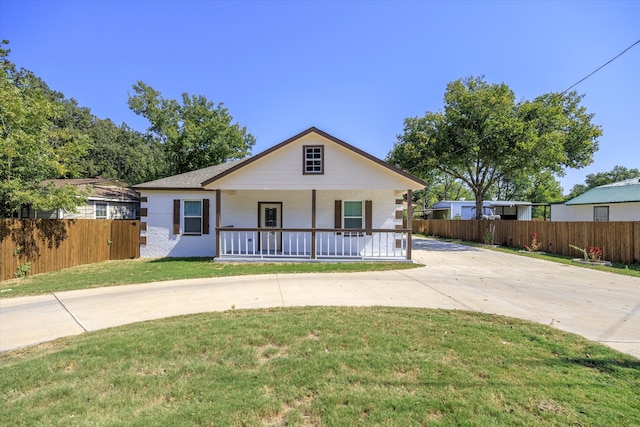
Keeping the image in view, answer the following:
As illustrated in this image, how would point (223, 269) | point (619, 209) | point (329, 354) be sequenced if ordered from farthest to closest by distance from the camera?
point (619, 209)
point (223, 269)
point (329, 354)

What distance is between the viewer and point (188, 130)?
891 inches

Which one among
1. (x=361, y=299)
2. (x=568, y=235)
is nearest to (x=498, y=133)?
(x=568, y=235)

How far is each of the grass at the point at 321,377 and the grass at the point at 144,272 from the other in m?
4.28

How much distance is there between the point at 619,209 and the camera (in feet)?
63.3

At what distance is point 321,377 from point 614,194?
2544 centimetres

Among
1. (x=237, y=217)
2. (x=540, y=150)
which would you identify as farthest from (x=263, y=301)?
(x=540, y=150)

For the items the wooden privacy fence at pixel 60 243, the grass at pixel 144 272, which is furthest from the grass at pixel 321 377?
the wooden privacy fence at pixel 60 243

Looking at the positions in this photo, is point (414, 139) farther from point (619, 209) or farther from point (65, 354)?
point (65, 354)

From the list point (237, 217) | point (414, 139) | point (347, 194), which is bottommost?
point (237, 217)

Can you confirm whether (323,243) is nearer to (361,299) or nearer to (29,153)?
(361,299)

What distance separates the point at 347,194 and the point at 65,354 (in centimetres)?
1073

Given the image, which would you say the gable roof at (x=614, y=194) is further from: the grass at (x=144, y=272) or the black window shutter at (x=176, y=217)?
the black window shutter at (x=176, y=217)

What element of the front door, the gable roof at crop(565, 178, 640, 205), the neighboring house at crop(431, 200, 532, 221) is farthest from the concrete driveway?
the neighboring house at crop(431, 200, 532, 221)

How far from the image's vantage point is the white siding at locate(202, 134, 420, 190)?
11859 millimetres
